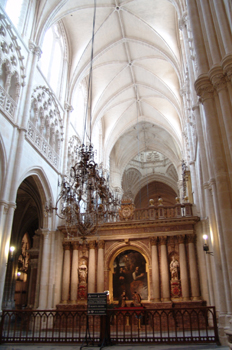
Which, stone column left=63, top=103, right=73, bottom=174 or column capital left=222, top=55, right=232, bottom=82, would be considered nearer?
column capital left=222, top=55, right=232, bottom=82

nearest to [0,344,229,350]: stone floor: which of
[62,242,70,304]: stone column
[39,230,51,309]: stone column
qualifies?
[39,230,51,309]: stone column

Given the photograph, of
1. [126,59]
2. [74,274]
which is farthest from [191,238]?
[126,59]

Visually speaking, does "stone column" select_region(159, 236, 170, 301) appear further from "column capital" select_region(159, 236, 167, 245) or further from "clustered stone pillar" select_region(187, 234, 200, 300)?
"clustered stone pillar" select_region(187, 234, 200, 300)

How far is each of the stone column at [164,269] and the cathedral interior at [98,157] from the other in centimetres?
4

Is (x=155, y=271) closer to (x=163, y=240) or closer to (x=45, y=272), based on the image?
(x=163, y=240)

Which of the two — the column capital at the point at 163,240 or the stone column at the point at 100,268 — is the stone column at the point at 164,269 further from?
the stone column at the point at 100,268

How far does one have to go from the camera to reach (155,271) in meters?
12.6

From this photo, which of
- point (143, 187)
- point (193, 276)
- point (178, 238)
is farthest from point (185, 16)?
point (143, 187)

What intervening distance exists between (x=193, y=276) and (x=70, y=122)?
32.7 feet

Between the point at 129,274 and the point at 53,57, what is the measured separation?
10.9 meters

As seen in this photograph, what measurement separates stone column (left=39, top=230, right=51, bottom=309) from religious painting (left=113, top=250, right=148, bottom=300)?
299cm

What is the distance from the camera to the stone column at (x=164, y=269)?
12.2m

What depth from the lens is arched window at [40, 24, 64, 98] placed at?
566 inches

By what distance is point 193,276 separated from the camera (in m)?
12.1
